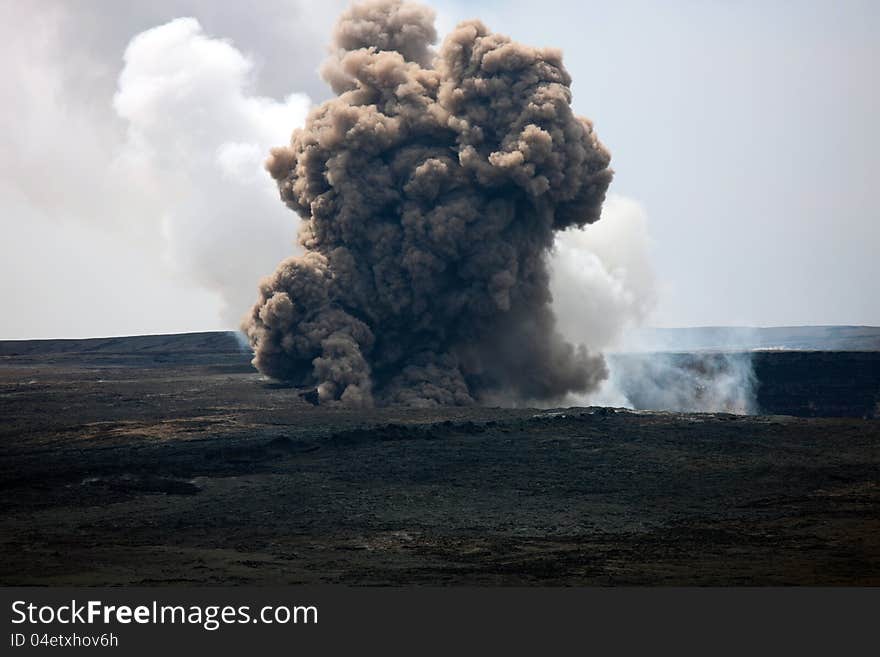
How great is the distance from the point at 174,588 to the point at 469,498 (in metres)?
12.7

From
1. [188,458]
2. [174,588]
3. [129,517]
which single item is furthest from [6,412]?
[174,588]

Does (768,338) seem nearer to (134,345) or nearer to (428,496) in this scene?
(134,345)

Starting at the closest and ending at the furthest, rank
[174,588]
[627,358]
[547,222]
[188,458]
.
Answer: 1. [174,588]
2. [188,458]
3. [547,222]
4. [627,358]

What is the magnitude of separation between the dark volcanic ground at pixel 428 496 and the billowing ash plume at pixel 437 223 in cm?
435

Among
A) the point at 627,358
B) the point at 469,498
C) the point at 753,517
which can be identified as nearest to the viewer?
the point at 753,517

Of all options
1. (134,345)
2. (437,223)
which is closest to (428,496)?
(437,223)

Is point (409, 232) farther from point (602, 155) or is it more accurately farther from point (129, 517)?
point (129, 517)

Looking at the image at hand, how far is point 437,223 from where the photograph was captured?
184ft

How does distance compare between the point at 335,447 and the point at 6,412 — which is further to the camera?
the point at 6,412

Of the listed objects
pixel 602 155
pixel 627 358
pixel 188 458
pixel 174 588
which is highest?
pixel 602 155

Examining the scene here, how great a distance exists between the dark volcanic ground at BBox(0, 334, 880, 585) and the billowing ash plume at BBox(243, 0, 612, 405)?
4.35m

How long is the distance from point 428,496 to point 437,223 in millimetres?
22563

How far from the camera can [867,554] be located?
2764 cm

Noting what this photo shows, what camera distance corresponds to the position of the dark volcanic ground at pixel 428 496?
26.8 m
